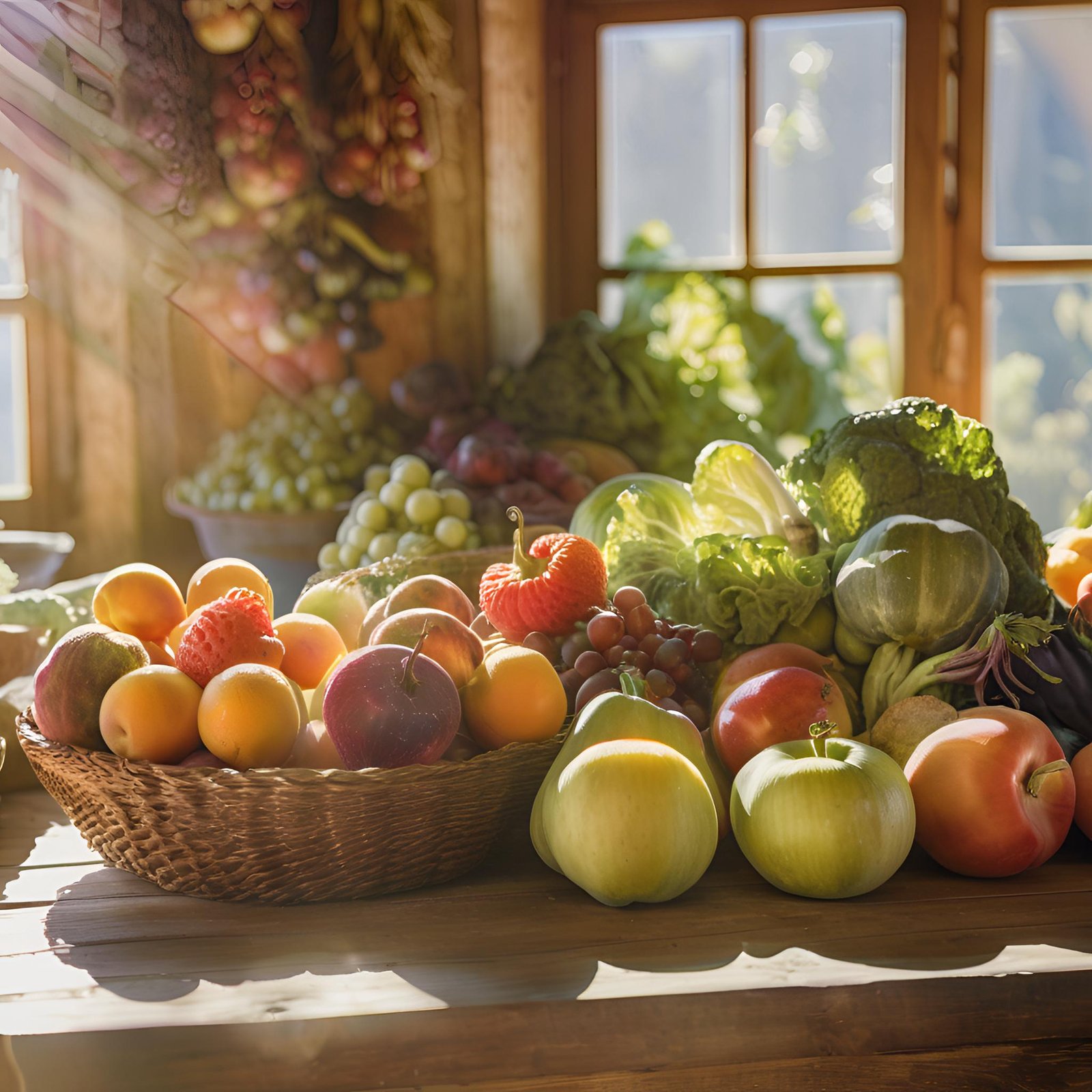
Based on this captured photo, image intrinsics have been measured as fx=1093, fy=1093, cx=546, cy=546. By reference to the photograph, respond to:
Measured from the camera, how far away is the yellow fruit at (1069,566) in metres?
1.34

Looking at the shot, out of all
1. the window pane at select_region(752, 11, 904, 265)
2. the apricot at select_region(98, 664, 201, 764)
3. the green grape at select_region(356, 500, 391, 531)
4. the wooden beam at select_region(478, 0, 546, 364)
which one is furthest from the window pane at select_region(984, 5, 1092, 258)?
the apricot at select_region(98, 664, 201, 764)

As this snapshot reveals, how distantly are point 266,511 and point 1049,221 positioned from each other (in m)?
1.84

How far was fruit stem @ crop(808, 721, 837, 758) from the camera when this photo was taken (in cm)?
85

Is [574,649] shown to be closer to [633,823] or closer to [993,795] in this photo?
[633,823]

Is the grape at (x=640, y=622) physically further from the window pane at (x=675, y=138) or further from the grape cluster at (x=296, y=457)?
the window pane at (x=675, y=138)

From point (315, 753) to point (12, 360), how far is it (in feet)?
6.02

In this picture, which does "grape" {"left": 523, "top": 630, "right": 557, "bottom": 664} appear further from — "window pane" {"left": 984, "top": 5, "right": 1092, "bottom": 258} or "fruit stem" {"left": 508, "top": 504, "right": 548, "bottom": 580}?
"window pane" {"left": 984, "top": 5, "right": 1092, "bottom": 258}

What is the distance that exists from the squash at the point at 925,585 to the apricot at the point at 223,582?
59 cm

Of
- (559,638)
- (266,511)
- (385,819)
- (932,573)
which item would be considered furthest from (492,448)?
(385,819)

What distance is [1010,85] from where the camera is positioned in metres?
2.42

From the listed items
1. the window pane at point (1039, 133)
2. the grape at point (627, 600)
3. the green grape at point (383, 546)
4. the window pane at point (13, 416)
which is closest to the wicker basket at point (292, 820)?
the grape at point (627, 600)

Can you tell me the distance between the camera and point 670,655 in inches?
41.3

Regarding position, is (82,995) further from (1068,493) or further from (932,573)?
(1068,493)


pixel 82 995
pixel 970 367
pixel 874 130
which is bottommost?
pixel 82 995
